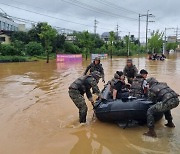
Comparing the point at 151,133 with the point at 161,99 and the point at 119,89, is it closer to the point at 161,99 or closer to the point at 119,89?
the point at 161,99

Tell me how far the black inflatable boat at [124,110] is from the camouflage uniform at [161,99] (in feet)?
1.11

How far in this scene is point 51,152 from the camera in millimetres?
5988

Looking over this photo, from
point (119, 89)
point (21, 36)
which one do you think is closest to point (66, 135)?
point (119, 89)

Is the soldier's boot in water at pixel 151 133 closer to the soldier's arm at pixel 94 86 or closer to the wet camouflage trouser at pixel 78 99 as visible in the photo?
the soldier's arm at pixel 94 86

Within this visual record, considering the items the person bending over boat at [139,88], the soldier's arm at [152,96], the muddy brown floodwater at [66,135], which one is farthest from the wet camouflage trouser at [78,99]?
the soldier's arm at [152,96]

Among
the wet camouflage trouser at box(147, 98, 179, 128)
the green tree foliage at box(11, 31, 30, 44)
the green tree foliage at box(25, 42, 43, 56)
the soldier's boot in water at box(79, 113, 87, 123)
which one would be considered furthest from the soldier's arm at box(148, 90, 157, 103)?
the green tree foliage at box(11, 31, 30, 44)

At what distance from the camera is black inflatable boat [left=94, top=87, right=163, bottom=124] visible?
7.04m

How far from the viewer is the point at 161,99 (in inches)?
261

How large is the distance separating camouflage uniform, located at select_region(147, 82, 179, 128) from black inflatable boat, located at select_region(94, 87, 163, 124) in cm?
34

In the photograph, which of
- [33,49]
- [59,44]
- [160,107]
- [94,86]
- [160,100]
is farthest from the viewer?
[59,44]

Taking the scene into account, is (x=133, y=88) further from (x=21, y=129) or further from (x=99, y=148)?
(x=21, y=129)

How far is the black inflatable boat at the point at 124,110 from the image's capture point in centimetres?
704

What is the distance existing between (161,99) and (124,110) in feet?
3.17

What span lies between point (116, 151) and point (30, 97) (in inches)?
271
